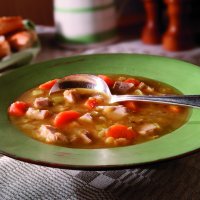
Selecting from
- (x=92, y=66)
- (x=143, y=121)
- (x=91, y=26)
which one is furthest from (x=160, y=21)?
(x=143, y=121)

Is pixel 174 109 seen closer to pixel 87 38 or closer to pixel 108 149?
pixel 108 149

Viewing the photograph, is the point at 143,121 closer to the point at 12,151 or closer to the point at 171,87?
the point at 171,87

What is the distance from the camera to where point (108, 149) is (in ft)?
2.97

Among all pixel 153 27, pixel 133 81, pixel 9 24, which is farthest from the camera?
pixel 153 27

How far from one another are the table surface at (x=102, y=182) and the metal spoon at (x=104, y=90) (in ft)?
0.53

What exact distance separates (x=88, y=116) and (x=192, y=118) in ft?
0.87

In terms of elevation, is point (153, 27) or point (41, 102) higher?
point (41, 102)

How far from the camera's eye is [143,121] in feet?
3.42

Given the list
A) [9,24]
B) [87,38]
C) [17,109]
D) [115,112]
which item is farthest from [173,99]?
[87,38]

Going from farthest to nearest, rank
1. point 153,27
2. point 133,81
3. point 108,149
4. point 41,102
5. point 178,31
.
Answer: point 153,27
point 178,31
point 133,81
point 41,102
point 108,149

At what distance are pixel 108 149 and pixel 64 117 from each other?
199 millimetres

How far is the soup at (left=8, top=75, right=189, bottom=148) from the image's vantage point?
96 cm

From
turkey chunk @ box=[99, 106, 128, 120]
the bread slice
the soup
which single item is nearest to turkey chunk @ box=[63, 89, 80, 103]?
the soup

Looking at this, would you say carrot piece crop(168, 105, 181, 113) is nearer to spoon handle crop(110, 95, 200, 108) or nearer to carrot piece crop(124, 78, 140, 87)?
spoon handle crop(110, 95, 200, 108)
